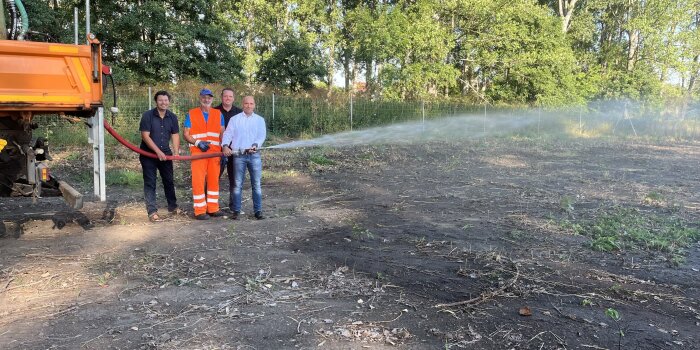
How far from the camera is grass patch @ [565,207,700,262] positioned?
568cm

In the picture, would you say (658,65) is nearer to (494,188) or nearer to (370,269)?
(494,188)

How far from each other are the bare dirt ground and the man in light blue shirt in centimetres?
57

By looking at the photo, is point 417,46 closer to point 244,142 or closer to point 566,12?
point 566,12

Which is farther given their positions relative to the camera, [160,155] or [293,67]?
[293,67]

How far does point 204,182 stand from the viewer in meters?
6.83

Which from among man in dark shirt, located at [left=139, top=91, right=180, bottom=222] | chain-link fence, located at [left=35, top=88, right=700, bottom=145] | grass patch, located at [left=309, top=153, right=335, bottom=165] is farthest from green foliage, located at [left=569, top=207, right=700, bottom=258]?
chain-link fence, located at [left=35, top=88, right=700, bottom=145]

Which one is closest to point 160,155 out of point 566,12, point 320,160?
point 320,160

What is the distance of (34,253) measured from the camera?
514cm

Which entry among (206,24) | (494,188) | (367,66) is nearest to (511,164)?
(494,188)

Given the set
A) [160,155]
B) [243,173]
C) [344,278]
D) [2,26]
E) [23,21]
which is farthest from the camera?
[243,173]

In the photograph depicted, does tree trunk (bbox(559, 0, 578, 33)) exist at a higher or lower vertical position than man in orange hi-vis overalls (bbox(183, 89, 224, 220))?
higher

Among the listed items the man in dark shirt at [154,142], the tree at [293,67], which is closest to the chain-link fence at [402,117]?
the man in dark shirt at [154,142]

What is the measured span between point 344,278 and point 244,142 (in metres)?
2.82

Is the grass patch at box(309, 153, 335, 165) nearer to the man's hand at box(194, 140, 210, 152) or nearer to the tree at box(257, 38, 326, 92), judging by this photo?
the man's hand at box(194, 140, 210, 152)
